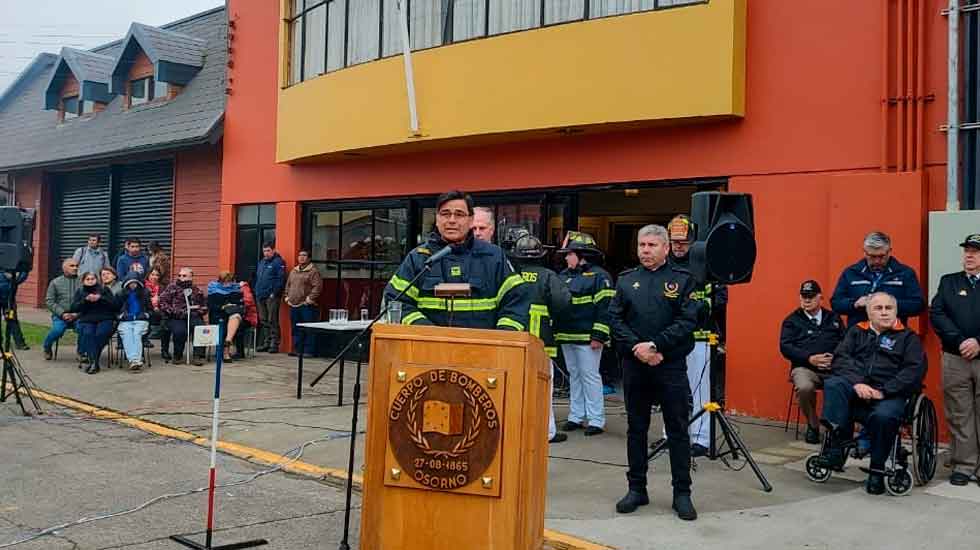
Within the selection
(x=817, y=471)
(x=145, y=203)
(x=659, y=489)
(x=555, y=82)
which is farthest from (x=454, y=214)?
(x=145, y=203)

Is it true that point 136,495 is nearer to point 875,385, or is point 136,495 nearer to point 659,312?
point 659,312

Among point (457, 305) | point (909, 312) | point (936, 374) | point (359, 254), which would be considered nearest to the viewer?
point (457, 305)

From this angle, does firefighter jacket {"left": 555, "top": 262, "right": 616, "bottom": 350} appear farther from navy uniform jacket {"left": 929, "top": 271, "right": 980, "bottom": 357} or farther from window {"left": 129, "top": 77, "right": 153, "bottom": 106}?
window {"left": 129, "top": 77, "right": 153, "bottom": 106}

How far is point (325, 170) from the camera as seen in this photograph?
15.2 m

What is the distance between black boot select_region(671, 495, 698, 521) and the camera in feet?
20.1

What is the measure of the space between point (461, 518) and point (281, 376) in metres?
9.12

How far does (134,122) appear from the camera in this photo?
20656mm

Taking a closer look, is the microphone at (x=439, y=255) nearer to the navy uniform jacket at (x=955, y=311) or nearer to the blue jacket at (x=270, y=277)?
the navy uniform jacket at (x=955, y=311)

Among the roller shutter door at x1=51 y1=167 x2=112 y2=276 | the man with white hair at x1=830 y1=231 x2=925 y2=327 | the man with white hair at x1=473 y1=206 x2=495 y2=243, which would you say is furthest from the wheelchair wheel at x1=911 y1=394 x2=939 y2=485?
the roller shutter door at x1=51 y1=167 x2=112 y2=276

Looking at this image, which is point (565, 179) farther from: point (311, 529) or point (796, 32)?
point (311, 529)

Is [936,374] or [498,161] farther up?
[498,161]

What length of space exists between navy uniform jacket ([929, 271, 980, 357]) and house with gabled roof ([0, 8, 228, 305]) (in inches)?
529

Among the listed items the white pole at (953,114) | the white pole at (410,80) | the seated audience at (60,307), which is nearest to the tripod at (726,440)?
the white pole at (953,114)

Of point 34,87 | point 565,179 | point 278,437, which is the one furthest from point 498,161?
point 34,87
